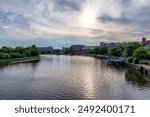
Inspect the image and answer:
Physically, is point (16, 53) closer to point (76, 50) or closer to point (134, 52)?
point (134, 52)

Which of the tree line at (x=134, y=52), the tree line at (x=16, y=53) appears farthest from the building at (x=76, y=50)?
the tree line at (x=134, y=52)

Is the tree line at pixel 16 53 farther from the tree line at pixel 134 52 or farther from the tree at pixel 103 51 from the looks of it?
the tree at pixel 103 51

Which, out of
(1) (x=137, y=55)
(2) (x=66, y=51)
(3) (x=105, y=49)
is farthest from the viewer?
(2) (x=66, y=51)

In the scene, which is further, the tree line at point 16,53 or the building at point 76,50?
the building at point 76,50

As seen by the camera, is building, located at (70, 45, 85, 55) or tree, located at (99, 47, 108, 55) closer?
tree, located at (99, 47, 108, 55)

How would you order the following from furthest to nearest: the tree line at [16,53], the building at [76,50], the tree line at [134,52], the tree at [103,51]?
1. the building at [76,50]
2. the tree at [103,51]
3. the tree line at [16,53]
4. the tree line at [134,52]

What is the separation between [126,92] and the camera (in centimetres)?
1800

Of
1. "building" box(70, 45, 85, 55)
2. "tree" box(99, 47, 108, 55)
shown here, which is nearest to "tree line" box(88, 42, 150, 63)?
"tree" box(99, 47, 108, 55)

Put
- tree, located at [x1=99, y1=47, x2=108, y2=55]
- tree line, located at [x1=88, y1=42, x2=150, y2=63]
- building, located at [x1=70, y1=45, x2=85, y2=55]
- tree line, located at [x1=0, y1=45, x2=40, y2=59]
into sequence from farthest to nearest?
building, located at [x1=70, y1=45, x2=85, y2=55] → tree, located at [x1=99, y1=47, x2=108, y2=55] → tree line, located at [x1=0, y1=45, x2=40, y2=59] → tree line, located at [x1=88, y1=42, x2=150, y2=63]

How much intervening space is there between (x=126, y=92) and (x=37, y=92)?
6.04 metres

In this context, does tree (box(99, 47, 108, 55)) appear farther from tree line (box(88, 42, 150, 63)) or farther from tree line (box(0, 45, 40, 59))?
tree line (box(0, 45, 40, 59))

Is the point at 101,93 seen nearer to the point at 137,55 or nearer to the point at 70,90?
the point at 70,90

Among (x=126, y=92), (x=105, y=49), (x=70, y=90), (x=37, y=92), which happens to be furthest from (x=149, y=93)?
(x=105, y=49)

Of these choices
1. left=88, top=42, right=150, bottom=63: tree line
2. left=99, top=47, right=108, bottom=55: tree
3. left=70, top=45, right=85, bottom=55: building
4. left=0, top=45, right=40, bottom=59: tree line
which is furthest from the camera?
left=70, top=45, right=85, bottom=55: building
